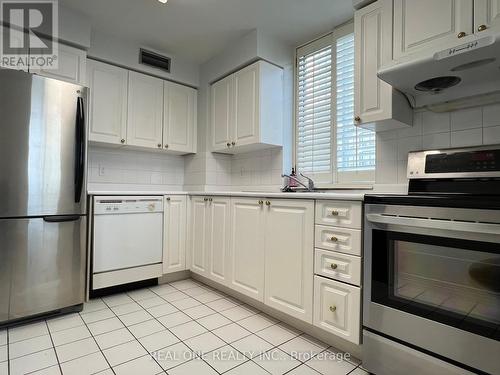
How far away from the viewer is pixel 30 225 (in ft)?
6.39

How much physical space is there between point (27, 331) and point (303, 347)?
5.87 ft

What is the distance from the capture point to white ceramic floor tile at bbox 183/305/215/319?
213cm

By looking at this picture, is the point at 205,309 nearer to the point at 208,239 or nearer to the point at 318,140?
the point at 208,239

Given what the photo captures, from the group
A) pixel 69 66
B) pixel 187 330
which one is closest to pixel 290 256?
pixel 187 330

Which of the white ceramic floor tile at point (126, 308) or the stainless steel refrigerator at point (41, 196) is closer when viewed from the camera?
the stainless steel refrigerator at point (41, 196)

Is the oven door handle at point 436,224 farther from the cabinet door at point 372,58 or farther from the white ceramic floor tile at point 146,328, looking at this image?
the white ceramic floor tile at point 146,328

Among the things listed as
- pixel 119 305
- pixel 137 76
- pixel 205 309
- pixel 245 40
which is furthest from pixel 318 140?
pixel 119 305

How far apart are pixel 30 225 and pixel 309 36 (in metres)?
2.81

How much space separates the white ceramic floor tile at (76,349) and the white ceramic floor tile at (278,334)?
1.01m

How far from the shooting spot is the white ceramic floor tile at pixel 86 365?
146 cm

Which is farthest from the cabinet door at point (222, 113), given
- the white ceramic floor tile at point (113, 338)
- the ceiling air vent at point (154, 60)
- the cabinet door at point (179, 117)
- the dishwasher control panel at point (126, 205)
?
the white ceramic floor tile at point (113, 338)

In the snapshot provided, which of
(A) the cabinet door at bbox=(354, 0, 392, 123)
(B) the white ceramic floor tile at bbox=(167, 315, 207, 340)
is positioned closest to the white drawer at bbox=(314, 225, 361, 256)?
(A) the cabinet door at bbox=(354, 0, 392, 123)

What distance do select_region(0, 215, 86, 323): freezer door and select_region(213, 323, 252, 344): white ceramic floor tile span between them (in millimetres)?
1134

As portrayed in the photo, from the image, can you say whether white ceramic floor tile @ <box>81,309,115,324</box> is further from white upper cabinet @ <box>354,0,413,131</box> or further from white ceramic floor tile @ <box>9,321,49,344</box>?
white upper cabinet @ <box>354,0,413,131</box>
